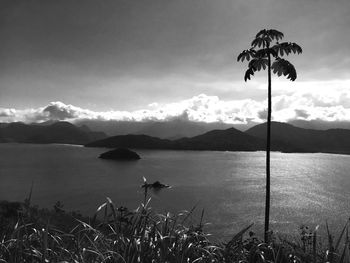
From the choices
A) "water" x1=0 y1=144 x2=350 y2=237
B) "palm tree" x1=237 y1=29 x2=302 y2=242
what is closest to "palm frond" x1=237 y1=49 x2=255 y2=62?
"palm tree" x1=237 y1=29 x2=302 y2=242

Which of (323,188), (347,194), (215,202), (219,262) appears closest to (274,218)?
(215,202)

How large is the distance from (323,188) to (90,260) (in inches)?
5384

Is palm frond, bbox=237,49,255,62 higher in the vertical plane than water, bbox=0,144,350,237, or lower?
higher

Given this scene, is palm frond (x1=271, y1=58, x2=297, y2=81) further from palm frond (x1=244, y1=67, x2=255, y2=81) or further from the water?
the water

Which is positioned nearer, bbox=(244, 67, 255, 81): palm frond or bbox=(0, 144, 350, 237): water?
bbox=(244, 67, 255, 81): palm frond

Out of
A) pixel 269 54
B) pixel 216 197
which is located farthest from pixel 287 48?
pixel 216 197

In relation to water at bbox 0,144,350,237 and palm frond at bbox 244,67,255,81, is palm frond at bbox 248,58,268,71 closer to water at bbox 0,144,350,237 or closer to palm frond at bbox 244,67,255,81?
palm frond at bbox 244,67,255,81

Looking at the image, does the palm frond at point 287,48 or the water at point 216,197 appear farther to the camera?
the water at point 216,197

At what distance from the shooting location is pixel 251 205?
302 ft

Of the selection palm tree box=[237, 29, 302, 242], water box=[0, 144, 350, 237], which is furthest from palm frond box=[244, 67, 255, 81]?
water box=[0, 144, 350, 237]

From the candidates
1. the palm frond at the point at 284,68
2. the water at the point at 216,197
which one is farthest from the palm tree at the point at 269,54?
the water at the point at 216,197

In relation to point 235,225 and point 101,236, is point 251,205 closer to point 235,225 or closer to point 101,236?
point 235,225

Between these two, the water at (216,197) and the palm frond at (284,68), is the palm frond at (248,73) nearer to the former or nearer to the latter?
the palm frond at (284,68)

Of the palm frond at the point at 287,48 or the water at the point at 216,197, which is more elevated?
the palm frond at the point at 287,48
